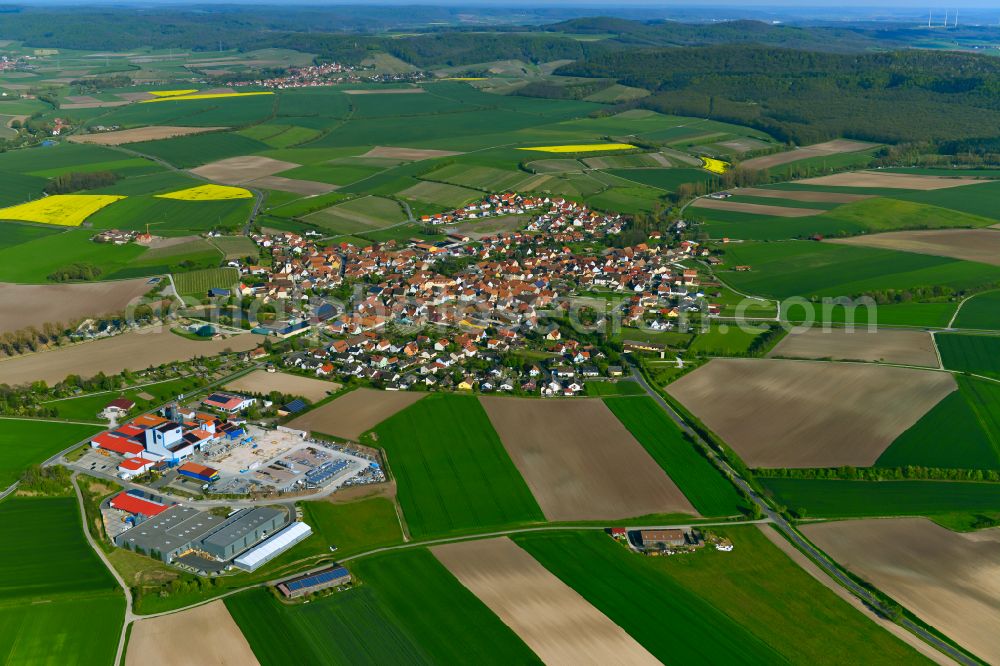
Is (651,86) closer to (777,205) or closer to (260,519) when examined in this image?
(777,205)

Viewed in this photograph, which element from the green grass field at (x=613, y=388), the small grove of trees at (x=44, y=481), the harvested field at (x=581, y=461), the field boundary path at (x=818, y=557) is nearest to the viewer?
the field boundary path at (x=818, y=557)

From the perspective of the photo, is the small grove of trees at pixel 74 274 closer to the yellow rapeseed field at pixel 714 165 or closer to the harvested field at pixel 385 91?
the yellow rapeseed field at pixel 714 165

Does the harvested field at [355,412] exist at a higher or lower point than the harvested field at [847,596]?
higher

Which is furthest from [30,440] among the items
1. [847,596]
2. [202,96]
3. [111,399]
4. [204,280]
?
[202,96]

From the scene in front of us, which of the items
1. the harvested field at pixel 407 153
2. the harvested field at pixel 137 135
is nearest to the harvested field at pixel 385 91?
the harvested field at pixel 137 135

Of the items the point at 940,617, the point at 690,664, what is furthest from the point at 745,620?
the point at 940,617
